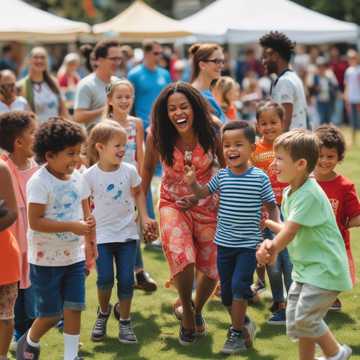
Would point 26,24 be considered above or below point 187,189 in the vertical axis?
above

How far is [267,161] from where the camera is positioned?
6.56 meters

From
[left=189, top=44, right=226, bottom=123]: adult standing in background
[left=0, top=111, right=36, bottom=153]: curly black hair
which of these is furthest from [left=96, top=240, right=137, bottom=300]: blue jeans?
[left=189, top=44, right=226, bottom=123]: adult standing in background

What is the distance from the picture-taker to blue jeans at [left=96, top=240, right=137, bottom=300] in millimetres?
6004

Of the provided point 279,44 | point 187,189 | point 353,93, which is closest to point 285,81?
point 279,44

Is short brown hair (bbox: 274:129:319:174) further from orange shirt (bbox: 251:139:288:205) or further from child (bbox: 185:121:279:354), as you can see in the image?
orange shirt (bbox: 251:139:288:205)

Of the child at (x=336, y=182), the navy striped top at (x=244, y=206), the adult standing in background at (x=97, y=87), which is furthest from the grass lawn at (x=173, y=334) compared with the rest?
the adult standing in background at (x=97, y=87)

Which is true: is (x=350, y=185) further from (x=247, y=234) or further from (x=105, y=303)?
(x=105, y=303)

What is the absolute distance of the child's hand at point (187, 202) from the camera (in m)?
5.87

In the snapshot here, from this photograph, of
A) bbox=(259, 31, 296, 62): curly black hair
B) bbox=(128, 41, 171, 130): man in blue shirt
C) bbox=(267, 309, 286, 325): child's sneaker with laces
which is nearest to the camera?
bbox=(267, 309, 286, 325): child's sneaker with laces

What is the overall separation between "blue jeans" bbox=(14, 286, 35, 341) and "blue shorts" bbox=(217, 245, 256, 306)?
129cm

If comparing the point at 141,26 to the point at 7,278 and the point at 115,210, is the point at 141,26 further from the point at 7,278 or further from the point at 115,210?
the point at 7,278

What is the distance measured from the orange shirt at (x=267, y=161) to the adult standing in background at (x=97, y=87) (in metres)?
2.18

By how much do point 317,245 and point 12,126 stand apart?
2.10m

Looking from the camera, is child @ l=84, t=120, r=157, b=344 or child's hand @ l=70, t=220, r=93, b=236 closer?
child's hand @ l=70, t=220, r=93, b=236
